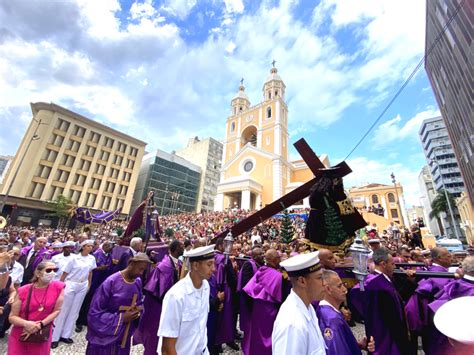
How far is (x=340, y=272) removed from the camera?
3033 millimetres

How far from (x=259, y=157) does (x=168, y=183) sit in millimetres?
22803

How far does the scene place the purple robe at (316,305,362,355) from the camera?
163 cm

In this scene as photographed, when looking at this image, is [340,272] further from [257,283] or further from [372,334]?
[257,283]

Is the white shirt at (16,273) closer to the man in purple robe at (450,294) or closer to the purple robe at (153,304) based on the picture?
the purple robe at (153,304)

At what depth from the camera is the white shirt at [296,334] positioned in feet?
4.07

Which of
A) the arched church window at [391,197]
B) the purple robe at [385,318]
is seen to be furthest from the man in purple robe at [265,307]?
the arched church window at [391,197]

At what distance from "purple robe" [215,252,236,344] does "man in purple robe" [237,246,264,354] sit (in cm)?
22

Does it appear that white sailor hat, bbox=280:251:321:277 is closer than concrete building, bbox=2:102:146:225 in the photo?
Yes

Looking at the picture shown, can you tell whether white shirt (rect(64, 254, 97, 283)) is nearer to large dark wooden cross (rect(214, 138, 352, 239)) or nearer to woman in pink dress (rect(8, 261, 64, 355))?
woman in pink dress (rect(8, 261, 64, 355))

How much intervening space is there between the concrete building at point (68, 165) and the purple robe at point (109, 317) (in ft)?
96.2

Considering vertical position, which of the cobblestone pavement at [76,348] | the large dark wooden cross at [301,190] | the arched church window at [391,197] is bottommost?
the cobblestone pavement at [76,348]

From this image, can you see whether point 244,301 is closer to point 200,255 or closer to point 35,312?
point 200,255

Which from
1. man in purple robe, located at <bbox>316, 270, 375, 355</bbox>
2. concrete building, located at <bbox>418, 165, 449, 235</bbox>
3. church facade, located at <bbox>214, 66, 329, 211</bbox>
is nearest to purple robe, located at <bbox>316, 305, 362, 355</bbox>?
man in purple robe, located at <bbox>316, 270, 375, 355</bbox>

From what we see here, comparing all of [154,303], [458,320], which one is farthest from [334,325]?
[154,303]
